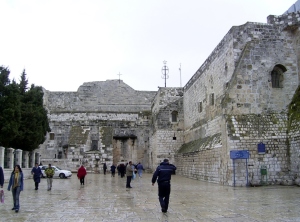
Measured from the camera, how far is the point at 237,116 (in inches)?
650

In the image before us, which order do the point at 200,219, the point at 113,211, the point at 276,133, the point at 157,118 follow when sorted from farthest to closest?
the point at 157,118 < the point at 276,133 < the point at 113,211 < the point at 200,219

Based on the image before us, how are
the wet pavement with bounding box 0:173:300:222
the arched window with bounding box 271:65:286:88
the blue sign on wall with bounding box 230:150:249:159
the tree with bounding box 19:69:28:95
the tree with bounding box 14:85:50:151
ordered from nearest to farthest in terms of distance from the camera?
the wet pavement with bounding box 0:173:300:222 → the blue sign on wall with bounding box 230:150:249:159 → the arched window with bounding box 271:65:286:88 → the tree with bounding box 14:85:50:151 → the tree with bounding box 19:69:28:95

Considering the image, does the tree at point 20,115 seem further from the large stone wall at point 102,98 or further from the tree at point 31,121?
the large stone wall at point 102,98

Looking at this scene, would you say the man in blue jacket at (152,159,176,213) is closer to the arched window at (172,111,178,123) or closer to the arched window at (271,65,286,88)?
the arched window at (271,65,286,88)

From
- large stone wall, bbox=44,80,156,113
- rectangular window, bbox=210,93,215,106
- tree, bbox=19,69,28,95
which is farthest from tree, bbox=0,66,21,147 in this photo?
large stone wall, bbox=44,80,156,113

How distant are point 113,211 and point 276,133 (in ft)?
33.9

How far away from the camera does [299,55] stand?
17.4 metres

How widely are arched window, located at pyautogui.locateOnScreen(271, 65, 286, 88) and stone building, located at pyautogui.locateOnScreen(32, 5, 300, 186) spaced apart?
5 cm

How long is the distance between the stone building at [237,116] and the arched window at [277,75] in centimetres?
5

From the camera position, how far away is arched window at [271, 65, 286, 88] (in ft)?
57.8

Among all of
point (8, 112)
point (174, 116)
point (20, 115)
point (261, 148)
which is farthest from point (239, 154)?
point (174, 116)

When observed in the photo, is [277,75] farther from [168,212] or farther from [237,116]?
[168,212]

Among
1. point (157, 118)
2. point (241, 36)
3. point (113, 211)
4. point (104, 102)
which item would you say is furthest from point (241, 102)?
point (104, 102)

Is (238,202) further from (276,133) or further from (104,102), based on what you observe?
(104,102)
